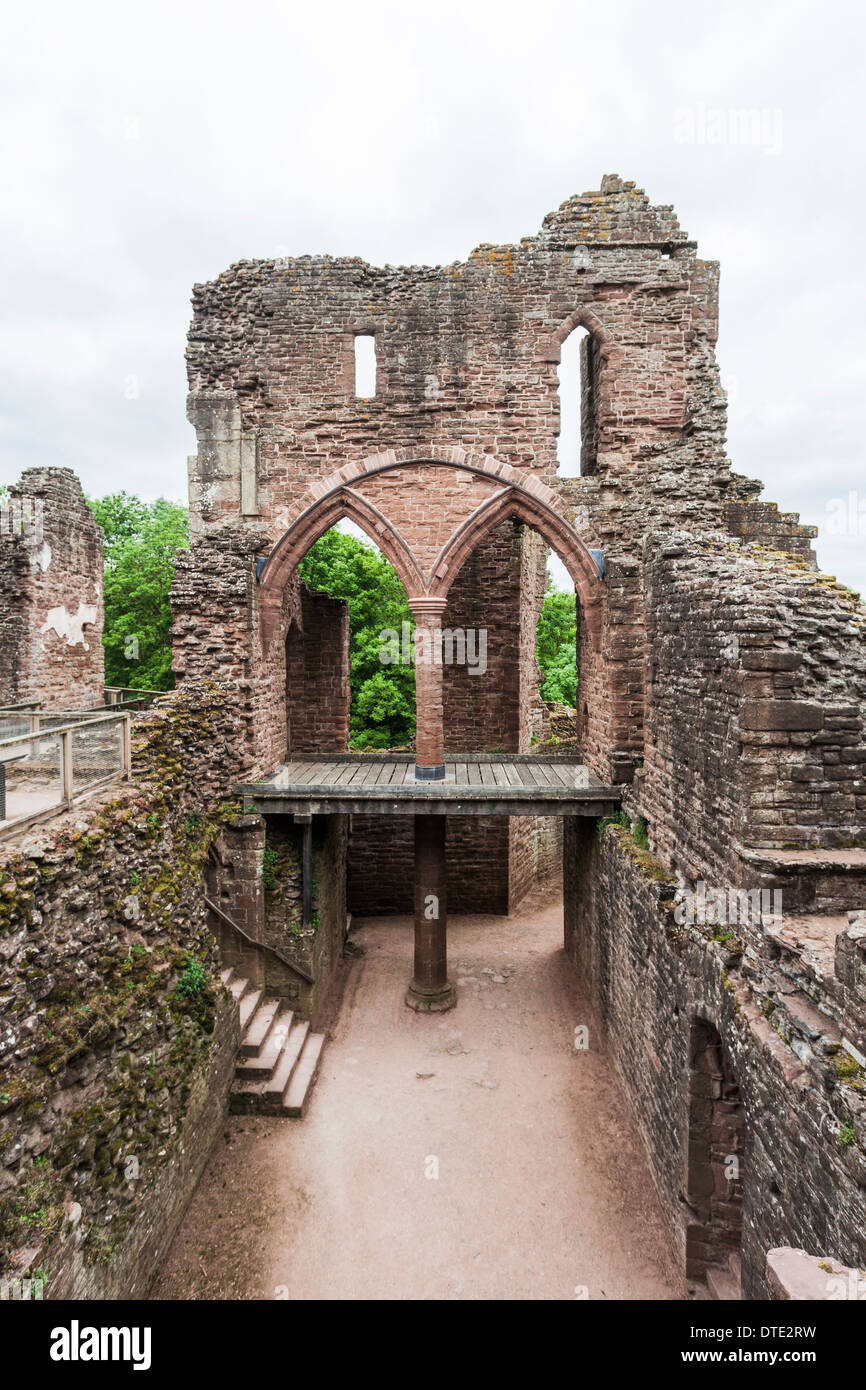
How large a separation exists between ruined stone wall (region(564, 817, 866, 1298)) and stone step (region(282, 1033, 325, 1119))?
337cm

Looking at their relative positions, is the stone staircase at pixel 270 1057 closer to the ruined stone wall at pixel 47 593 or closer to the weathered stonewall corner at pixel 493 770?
the weathered stonewall corner at pixel 493 770

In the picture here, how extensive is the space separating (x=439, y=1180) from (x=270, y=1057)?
88.2 inches

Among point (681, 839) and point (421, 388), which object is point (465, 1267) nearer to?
point (681, 839)

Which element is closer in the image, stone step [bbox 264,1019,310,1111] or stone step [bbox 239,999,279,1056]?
stone step [bbox 264,1019,310,1111]

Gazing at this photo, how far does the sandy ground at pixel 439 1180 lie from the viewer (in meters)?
5.32

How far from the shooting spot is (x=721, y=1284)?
4.95 m

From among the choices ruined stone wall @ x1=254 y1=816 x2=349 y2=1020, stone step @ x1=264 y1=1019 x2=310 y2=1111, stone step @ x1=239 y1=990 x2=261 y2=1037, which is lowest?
stone step @ x1=264 y1=1019 x2=310 y2=1111

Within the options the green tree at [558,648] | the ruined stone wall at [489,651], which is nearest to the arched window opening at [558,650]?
the green tree at [558,648]

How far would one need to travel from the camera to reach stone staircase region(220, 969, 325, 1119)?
7098mm

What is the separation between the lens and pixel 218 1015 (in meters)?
6.85

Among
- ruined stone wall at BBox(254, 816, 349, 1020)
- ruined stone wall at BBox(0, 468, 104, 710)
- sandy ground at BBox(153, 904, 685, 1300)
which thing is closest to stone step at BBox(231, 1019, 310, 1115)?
sandy ground at BBox(153, 904, 685, 1300)

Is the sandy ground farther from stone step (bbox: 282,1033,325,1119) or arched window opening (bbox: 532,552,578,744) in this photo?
arched window opening (bbox: 532,552,578,744)

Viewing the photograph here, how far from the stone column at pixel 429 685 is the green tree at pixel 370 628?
9.98 metres

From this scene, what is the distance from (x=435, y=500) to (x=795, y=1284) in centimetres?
834
